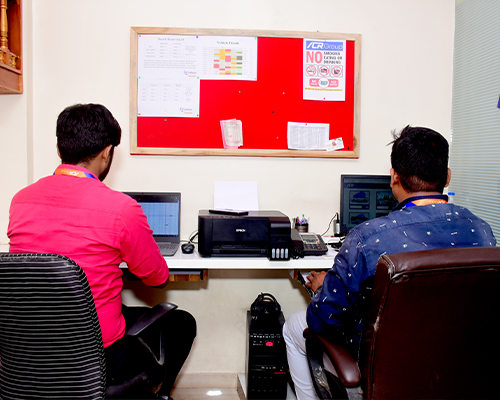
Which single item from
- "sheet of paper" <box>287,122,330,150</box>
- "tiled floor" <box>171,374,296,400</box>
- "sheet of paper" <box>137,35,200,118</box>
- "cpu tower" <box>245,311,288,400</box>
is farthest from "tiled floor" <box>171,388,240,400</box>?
"sheet of paper" <box>137,35,200,118</box>

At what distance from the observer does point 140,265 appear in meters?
1.25

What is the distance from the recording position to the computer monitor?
1912 mm

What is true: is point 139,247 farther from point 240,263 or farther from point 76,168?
point 240,263

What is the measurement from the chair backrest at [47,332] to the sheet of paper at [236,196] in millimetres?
1142

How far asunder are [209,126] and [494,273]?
1.64m

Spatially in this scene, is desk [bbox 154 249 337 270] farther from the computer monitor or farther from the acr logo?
the acr logo

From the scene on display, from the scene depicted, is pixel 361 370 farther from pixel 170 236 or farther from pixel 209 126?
pixel 209 126

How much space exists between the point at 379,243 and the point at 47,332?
39.2 inches

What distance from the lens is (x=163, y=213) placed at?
189 cm

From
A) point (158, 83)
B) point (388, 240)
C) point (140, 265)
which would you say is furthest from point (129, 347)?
point (158, 83)

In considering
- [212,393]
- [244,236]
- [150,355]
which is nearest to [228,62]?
[244,236]

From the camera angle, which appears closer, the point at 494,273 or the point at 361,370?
the point at 494,273

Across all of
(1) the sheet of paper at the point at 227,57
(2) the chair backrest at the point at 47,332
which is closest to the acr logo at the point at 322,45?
(1) the sheet of paper at the point at 227,57

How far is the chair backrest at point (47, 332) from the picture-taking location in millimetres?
844
